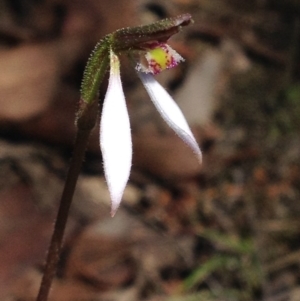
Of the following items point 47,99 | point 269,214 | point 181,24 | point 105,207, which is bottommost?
point 269,214

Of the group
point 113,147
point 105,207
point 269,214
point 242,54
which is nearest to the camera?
point 113,147

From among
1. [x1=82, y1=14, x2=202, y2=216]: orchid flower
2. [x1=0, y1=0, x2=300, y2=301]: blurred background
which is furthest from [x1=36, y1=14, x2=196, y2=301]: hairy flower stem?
Result: [x1=0, y1=0, x2=300, y2=301]: blurred background

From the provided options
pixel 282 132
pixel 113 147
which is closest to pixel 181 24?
pixel 113 147

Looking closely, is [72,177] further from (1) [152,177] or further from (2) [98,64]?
(1) [152,177]

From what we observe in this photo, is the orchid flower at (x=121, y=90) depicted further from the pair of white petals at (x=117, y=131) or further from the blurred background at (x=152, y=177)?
the blurred background at (x=152, y=177)

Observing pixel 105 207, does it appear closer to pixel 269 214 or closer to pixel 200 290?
pixel 200 290

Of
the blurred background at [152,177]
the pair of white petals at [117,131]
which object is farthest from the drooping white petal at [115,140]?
the blurred background at [152,177]

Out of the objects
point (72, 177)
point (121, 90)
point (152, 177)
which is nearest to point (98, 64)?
point (121, 90)
